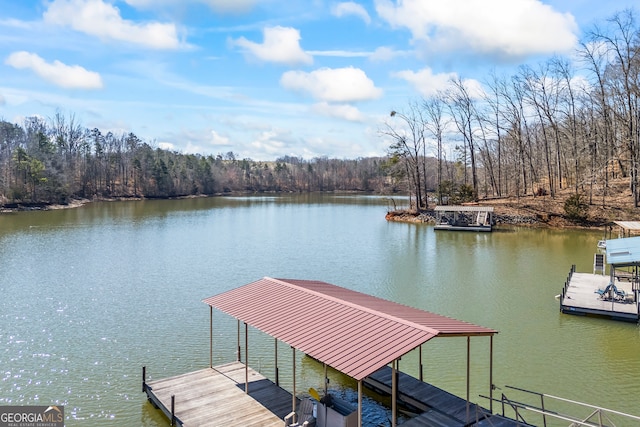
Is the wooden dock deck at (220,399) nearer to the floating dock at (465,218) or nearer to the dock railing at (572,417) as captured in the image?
the dock railing at (572,417)

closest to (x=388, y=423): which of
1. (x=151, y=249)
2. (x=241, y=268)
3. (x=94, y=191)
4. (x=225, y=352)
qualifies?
(x=225, y=352)

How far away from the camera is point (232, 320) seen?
53.3 ft

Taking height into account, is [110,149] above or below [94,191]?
above

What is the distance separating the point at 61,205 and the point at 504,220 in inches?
2205

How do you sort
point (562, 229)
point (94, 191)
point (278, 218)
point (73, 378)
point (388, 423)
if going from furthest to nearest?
1. point (94, 191)
2. point (278, 218)
3. point (562, 229)
4. point (73, 378)
5. point (388, 423)

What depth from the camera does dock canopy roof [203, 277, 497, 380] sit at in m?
7.62

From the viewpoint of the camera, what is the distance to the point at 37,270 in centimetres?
2381

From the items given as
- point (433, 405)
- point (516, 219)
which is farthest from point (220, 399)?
point (516, 219)

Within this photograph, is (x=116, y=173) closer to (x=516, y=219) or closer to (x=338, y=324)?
(x=516, y=219)

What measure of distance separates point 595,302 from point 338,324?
12095 millimetres

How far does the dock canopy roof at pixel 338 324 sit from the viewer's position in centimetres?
762

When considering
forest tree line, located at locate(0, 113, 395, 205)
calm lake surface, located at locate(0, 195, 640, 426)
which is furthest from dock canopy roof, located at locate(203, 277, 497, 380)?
forest tree line, located at locate(0, 113, 395, 205)

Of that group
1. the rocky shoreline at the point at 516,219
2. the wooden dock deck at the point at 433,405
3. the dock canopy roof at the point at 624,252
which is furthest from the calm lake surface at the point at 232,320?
the rocky shoreline at the point at 516,219

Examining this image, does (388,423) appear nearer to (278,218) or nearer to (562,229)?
(562,229)
